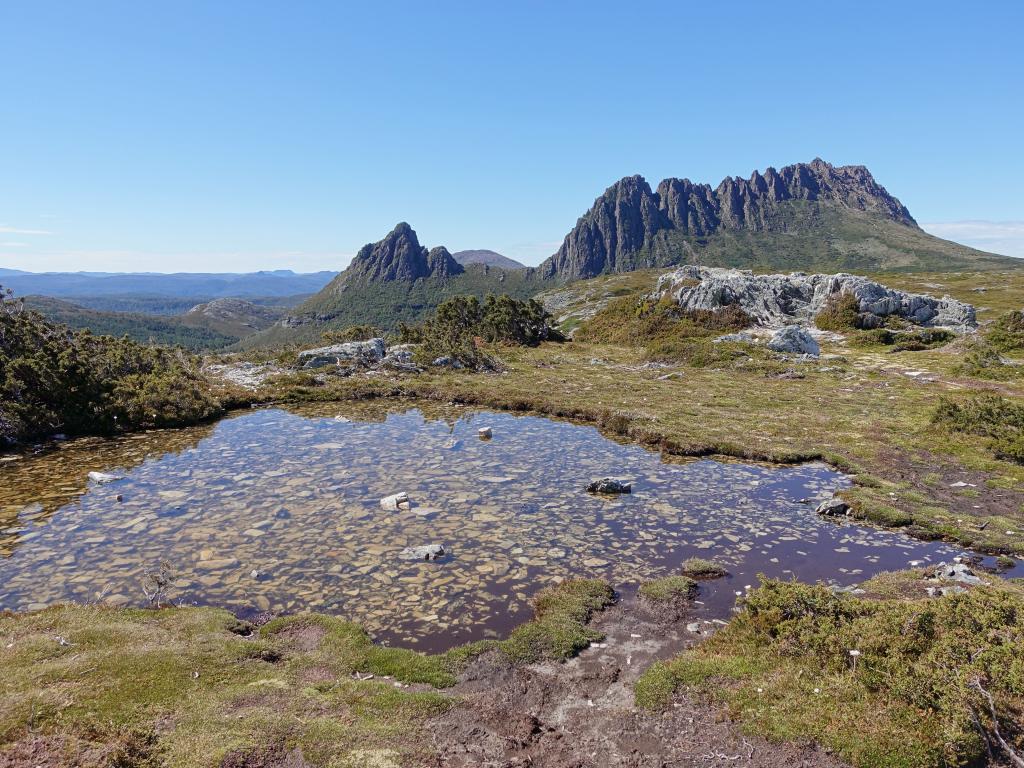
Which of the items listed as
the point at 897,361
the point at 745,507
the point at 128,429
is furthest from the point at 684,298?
the point at 128,429

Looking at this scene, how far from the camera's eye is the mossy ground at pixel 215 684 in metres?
7.40

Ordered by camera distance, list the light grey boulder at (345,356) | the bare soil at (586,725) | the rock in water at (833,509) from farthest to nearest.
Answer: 1. the light grey boulder at (345,356)
2. the rock in water at (833,509)
3. the bare soil at (586,725)

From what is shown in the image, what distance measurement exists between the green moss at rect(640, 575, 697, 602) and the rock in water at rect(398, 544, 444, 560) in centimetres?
561

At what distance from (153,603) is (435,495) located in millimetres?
9374

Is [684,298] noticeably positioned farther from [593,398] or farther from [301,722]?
[301,722]

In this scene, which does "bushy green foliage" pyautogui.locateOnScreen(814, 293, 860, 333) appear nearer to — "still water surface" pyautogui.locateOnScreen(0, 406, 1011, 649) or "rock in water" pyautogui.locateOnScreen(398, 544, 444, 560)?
"still water surface" pyautogui.locateOnScreen(0, 406, 1011, 649)

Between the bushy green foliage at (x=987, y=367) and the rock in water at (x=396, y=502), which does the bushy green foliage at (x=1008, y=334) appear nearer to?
the bushy green foliage at (x=987, y=367)

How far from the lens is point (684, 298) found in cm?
7094

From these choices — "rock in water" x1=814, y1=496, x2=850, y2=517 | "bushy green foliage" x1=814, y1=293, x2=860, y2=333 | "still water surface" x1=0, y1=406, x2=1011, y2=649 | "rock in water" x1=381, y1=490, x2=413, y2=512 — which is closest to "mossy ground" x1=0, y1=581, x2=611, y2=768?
"still water surface" x1=0, y1=406, x2=1011, y2=649

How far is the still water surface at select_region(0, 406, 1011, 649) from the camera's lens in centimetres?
1304

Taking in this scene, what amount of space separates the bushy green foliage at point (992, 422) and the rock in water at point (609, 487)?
16.6 m

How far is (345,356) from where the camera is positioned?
48031 mm

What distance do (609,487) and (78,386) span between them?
2832 centimetres

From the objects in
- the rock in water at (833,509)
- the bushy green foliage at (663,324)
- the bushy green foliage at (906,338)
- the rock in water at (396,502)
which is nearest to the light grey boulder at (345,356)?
the rock in water at (396,502)
